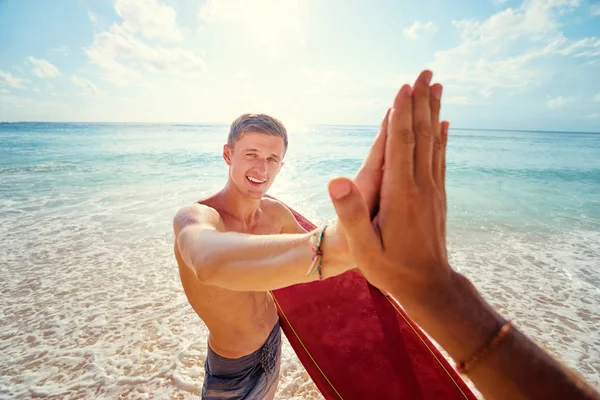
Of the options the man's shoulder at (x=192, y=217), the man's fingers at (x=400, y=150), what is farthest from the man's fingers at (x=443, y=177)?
the man's shoulder at (x=192, y=217)

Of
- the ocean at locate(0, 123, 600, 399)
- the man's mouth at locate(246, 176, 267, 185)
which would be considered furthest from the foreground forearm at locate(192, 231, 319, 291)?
the ocean at locate(0, 123, 600, 399)

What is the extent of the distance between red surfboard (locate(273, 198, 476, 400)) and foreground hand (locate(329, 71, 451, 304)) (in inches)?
69.7

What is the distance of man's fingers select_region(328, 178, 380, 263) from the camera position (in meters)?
0.77

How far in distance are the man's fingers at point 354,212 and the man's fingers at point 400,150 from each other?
9 centimetres

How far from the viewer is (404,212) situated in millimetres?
776

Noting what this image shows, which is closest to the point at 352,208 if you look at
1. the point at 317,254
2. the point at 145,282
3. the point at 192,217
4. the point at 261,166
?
the point at 317,254

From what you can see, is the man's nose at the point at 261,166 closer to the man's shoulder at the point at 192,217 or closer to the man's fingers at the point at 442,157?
the man's shoulder at the point at 192,217

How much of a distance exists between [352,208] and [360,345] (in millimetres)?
2021

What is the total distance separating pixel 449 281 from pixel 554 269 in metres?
5.69

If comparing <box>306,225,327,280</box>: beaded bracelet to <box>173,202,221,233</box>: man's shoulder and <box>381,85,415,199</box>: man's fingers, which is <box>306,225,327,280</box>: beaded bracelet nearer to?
<box>381,85,415,199</box>: man's fingers

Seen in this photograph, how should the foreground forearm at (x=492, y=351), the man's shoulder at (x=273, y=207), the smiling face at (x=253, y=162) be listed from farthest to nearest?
1. the man's shoulder at (x=273, y=207)
2. the smiling face at (x=253, y=162)
3. the foreground forearm at (x=492, y=351)

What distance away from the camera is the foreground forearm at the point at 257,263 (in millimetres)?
980

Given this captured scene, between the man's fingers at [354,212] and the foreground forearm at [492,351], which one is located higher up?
the man's fingers at [354,212]

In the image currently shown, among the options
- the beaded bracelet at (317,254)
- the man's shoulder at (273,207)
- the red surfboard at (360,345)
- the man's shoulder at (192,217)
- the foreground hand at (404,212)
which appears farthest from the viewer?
the man's shoulder at (273,207)
